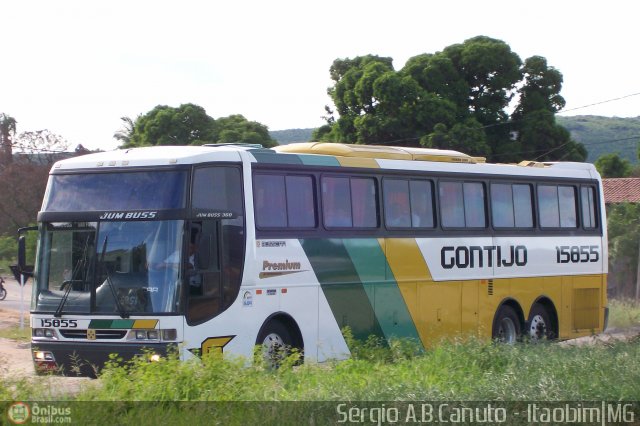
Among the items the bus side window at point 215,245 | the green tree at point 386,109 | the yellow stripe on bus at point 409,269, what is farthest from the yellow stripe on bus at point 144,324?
the green tree at point 386,109

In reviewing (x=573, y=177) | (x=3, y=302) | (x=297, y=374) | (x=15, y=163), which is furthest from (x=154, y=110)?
(x=297, y=374)

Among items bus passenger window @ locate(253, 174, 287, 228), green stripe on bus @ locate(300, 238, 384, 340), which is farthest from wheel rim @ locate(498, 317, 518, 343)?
bus passenger window @ locate(253, 174, 287, 228)

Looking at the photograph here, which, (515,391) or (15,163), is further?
(15,163)

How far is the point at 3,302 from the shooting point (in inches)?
1426

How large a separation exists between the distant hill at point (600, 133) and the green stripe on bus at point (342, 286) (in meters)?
82.3

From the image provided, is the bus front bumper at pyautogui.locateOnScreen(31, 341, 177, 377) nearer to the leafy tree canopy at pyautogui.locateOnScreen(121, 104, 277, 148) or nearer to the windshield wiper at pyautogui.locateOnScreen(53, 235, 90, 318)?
the windshield wiper at pyautogui.locateOnScreen(53, 235, 90, 318)

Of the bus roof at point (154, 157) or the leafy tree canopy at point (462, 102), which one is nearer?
the bus roof at point (154, 157)

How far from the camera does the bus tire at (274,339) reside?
13070mm

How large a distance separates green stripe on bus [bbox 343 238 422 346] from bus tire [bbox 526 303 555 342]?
365cm

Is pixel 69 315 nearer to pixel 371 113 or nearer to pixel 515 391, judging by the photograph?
pixel 515 391

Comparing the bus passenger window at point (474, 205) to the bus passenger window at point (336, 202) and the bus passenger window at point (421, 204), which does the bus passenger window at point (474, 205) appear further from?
the bus passenger window at point (336, 202)

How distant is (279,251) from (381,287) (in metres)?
2.43

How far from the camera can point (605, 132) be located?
107 meters

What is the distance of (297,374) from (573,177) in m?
11.5
